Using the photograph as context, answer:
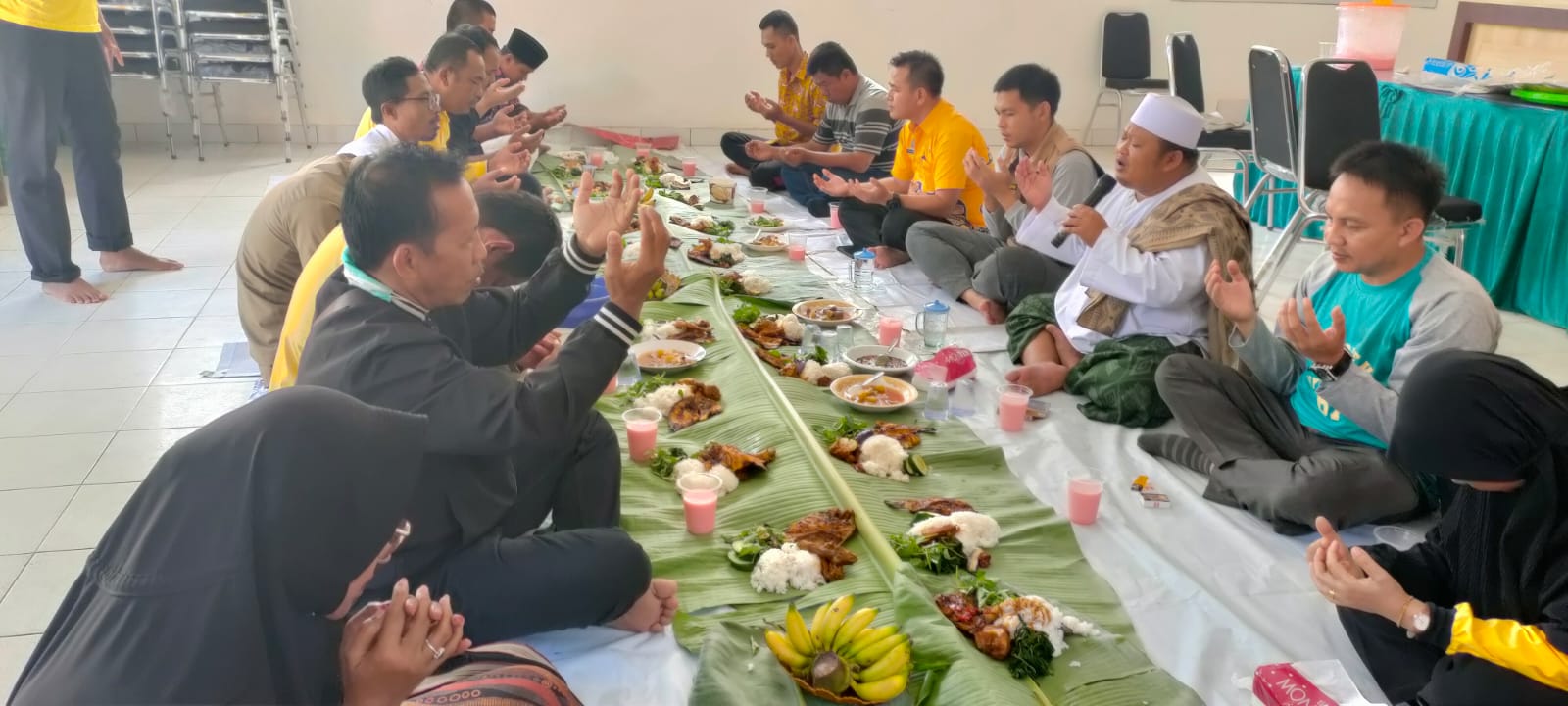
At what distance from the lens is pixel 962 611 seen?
78.5 inches

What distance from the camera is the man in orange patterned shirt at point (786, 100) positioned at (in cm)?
589

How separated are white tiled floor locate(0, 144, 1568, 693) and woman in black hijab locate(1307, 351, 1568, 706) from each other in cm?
253

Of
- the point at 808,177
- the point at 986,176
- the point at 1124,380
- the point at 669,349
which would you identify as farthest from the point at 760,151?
the point at 1124,380

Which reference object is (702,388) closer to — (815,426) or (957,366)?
(815,426)

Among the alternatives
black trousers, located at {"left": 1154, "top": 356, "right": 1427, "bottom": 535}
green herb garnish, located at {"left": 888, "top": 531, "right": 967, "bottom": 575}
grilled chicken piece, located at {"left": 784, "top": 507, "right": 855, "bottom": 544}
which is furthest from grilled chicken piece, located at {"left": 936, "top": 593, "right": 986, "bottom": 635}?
black trousers, located at {"left": 1154, "top": 356, "right": 1427, "bottom": 535}

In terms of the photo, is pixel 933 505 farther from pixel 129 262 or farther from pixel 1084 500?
pixel 129 262

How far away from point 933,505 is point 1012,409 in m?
0.59

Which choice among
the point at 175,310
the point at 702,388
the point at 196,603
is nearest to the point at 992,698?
the point at 196,603

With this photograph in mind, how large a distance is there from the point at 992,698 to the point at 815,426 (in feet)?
3.96

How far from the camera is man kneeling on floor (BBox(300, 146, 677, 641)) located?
1765 mm

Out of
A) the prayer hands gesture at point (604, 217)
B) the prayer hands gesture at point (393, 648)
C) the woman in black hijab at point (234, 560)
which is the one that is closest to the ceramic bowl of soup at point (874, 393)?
→ the prayer hands gesture at point (604, 217)

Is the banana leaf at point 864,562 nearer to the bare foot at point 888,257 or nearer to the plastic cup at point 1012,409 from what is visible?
the plastic cup at point 1012,409

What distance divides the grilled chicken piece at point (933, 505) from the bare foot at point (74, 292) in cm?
352

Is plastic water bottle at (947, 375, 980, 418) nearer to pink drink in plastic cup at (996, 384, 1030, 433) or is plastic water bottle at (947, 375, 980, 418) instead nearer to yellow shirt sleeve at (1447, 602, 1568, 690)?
pink drink in plastic cup at (996, 384, 1030, 433)
